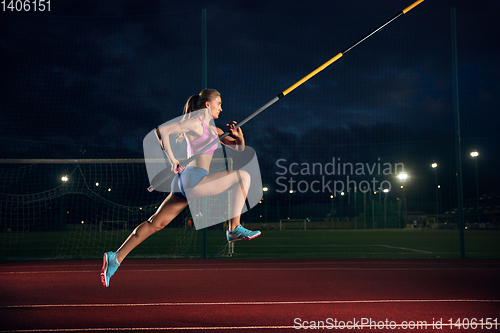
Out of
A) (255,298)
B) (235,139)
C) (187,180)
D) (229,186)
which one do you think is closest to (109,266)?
(187,180)

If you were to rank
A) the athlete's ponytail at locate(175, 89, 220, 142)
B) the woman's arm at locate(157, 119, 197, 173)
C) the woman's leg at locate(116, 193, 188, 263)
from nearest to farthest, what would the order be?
the woman's arm at locate(157, 119, 197, 173)
the woman's leg at locate(116, 193, 188, 263)
the athlete's ponytail at locate(175, 89, 220, 142)

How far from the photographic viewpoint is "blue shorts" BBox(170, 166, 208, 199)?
10.1 ft

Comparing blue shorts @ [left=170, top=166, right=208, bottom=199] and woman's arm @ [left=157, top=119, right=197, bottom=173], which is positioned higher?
woman's arm @ [left=157, top=119, right=197, bottom=173]

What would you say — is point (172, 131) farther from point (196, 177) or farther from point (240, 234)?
point (240, 234)

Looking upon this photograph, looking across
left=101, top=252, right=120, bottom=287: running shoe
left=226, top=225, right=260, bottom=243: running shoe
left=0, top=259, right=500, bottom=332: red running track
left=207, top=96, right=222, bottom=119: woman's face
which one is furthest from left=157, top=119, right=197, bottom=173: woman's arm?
left=0, top=259, right=500, bottom=332: red running track

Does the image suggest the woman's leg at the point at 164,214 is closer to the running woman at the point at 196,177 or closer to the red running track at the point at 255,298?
the running woman at the point at 196,177

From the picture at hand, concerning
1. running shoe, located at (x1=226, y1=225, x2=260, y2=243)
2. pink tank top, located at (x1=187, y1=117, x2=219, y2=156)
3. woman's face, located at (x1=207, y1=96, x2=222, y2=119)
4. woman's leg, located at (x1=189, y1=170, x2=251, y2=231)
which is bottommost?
running shoe, located at (x1=226, y1=225, x2=260, y2=243)

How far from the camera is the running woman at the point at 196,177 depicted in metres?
3.08

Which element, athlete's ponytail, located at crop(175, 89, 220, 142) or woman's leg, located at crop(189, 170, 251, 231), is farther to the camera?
athlete's ponytail, located at crop(175, 89, 220, 142)

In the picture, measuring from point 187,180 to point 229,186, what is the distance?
33cm

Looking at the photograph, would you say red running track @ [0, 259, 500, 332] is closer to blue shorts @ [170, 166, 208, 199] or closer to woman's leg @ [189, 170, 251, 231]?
woman's leg @ [189, 170, 251, 231]

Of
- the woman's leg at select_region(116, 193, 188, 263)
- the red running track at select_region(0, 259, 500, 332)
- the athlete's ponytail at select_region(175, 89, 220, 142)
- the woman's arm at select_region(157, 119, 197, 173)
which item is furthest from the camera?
the red running track at select_region(0, 259, 500, 332)

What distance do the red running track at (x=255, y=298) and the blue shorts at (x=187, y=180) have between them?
111 inches

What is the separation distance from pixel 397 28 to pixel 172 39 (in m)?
7.40
